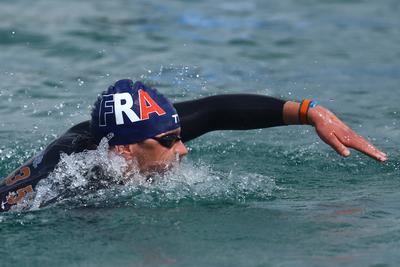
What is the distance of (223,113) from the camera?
5.91 meters

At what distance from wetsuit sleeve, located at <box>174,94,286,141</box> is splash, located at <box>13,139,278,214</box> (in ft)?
1.13

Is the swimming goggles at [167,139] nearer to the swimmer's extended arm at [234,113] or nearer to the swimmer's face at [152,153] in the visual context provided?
the swimmer's face at [152,153]

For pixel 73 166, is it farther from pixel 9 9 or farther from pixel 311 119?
pixel 9 9

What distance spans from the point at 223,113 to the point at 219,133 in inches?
71.2

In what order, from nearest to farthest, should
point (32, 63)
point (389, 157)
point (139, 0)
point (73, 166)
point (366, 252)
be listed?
point (366, 252) → point (73, 166) → point (389, 157) → point (32, 63) → point (139, 0)

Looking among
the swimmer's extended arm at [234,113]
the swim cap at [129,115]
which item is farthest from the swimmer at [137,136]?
the swimmer's extended arm at [234,113]

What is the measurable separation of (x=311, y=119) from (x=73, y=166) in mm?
1434

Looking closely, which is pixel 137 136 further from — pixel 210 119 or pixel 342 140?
pixel 342 140

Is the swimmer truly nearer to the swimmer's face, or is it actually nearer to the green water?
the swimmer's face

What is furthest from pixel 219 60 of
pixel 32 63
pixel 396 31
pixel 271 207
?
pixel 271 207

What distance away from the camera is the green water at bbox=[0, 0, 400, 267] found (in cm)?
493

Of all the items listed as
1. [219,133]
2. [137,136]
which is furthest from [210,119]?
[219,133]

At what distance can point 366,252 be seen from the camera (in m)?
4.79

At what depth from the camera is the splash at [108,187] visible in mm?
5301
